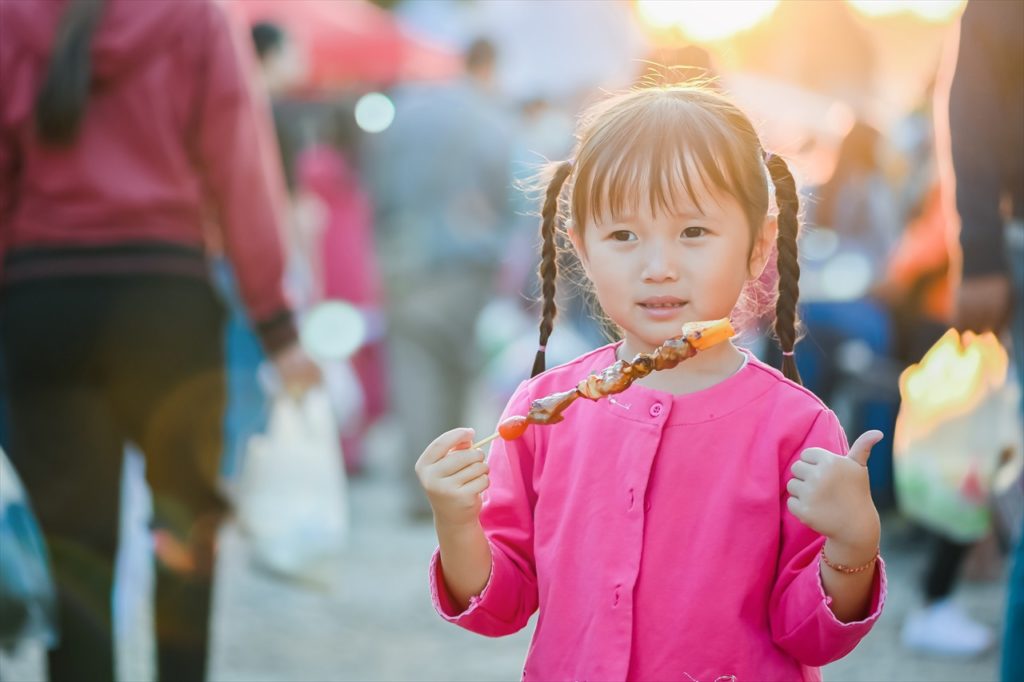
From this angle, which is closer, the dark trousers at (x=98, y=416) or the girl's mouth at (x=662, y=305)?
the girl's mouth at (x=662, y=305)

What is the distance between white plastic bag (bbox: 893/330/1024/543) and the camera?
3.66 meters

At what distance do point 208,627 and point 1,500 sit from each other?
2.03 feet

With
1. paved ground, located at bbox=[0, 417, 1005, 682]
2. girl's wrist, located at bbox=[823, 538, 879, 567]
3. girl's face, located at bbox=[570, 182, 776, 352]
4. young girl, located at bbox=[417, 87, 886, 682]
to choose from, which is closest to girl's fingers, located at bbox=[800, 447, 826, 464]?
young girl, located at bbox=[417, 87, 886, 682]

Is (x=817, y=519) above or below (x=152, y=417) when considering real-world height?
above

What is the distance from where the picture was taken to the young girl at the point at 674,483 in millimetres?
1804

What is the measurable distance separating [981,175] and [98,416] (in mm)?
2158

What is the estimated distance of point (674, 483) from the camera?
1.85 m

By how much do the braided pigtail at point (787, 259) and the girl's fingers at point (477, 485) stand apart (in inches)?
20.5

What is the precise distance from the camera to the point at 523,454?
2025 mm

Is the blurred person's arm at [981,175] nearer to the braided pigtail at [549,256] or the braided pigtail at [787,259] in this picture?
the braided pigtail at [787,259]

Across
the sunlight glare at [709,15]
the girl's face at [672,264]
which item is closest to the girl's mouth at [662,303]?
the girl's face at [672,264]

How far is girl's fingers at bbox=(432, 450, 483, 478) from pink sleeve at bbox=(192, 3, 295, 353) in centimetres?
162

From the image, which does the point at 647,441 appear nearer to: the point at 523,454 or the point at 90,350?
the point at 523,454

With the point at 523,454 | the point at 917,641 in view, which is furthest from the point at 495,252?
the point at 523,454
